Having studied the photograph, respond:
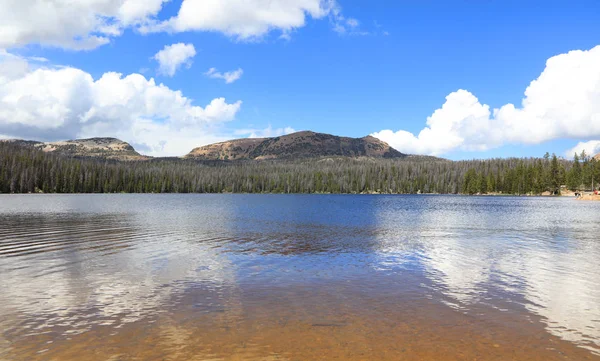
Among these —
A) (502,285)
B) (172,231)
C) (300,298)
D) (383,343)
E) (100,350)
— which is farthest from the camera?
(172,231)

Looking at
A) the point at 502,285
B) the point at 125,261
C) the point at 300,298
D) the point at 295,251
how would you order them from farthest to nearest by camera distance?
the point at 295,251
the point at 125,261
the point at 502,285
the point at 300,298

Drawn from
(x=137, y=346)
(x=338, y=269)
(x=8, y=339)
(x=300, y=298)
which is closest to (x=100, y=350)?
(x=137, y=346)

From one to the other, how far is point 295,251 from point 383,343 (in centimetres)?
1754

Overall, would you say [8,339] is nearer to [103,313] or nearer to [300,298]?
[103,313]

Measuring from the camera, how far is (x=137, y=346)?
1102 centimetres

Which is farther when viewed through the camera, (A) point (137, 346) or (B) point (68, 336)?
(B) point (68, 336)

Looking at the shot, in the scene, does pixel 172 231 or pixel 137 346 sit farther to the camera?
pixel 172 231

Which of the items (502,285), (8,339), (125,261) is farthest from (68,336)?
(502,285)

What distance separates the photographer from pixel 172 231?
1619 inches

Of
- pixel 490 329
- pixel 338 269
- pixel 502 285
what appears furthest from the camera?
pixel 338 269

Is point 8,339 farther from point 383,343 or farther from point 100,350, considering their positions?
point 383,343

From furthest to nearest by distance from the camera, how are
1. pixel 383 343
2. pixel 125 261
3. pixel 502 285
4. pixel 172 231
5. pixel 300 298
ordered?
pixel 172 231
pixel 125 261
pixel 502 285
pixel 300 298
pixel 383 343

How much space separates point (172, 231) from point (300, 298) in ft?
93.1

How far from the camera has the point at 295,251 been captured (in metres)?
28.8
